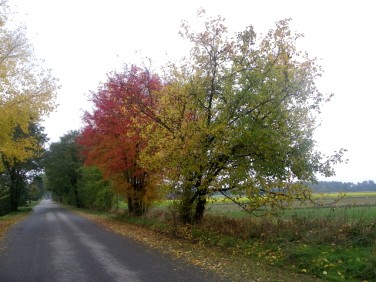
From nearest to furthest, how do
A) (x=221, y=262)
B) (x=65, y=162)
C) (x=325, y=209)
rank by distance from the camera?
1. (x=221, y=262)
2. (x=325, y=209)
3. (x=65, y=162)

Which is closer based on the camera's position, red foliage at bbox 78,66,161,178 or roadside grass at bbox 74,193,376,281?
roadside grass at bbox 74,193,376,281

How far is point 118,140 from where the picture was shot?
21594 millimetres

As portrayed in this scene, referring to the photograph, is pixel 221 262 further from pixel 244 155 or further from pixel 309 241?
pixel 244 155

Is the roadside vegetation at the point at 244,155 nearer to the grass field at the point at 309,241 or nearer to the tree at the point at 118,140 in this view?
the grass field at the point at 309,241

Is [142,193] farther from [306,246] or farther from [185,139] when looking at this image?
[306,246]

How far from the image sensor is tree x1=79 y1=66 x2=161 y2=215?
20.5 meters

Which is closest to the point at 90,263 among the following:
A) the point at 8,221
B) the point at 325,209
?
the point at 325,209

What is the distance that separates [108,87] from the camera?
21953 millimetres

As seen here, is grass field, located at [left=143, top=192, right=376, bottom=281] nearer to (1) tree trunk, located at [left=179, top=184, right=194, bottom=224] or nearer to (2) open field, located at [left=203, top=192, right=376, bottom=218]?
(2) open field, located at [left=203, top=192, right=376, bottom=218]

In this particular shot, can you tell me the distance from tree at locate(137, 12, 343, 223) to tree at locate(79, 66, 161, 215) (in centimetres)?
494

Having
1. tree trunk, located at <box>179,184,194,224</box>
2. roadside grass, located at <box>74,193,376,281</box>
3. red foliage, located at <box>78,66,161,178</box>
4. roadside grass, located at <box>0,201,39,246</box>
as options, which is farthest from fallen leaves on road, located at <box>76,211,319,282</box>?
roadside grass, located at <box>0,201,39,246</box>

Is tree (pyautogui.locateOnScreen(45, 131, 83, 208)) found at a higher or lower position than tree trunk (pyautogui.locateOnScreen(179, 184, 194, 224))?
higher

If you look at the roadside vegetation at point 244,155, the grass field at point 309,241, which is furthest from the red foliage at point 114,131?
the grass field at point 309,241

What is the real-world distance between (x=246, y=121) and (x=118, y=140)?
34.4 feet
